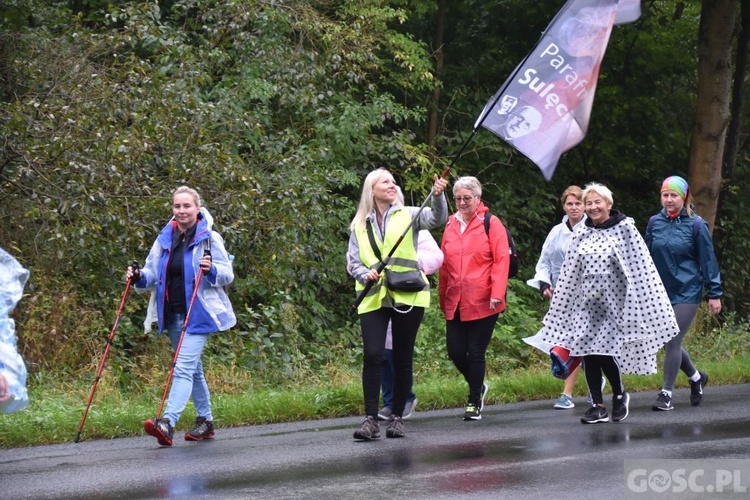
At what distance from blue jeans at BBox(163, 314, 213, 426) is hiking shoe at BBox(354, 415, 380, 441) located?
49.6 inches

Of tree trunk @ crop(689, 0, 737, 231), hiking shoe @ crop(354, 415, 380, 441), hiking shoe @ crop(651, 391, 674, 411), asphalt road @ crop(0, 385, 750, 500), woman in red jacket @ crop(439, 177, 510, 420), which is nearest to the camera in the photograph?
asphalt road @ crop(0, 385, 750, 500)

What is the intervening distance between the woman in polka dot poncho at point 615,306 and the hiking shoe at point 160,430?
10.9ft

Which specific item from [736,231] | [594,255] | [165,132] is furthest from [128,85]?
[736,231]

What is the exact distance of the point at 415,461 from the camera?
7.86 m

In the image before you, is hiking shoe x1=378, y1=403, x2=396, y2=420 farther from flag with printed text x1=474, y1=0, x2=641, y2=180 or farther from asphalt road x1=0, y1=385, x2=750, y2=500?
flag with printed text x1=474, y1=0, x2=641, y2=180

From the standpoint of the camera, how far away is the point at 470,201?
10383mm

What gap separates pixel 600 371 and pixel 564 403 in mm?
1170

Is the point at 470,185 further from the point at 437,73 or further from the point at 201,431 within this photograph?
the point at 437,73

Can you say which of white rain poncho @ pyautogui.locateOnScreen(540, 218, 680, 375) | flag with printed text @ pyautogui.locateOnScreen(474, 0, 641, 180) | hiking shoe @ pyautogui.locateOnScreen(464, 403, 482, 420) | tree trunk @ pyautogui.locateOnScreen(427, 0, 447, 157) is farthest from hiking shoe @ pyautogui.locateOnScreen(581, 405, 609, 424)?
tree trunk @ pyautogui.locateOnScreen(427, 0, 447, 157)

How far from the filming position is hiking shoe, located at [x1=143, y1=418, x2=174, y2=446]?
8.70m

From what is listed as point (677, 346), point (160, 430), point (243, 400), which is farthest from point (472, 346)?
point (160, 430)

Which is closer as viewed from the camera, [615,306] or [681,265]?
[615,306]

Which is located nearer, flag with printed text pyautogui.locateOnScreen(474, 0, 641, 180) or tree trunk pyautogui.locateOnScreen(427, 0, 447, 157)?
flag with printed text pyautogui.locateOnScreen(474, 0, 641, 180)

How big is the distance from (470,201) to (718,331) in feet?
26.4
